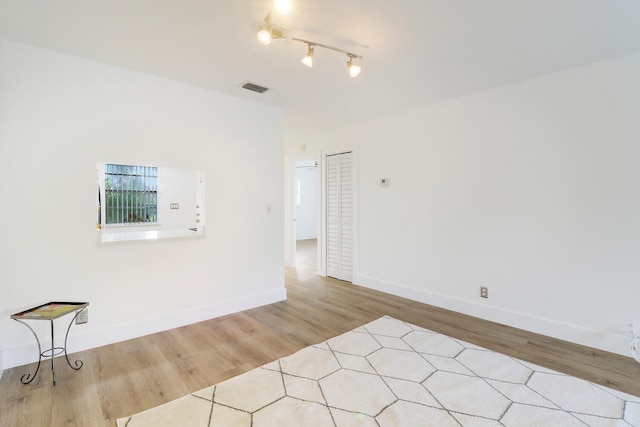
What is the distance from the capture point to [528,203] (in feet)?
9.89

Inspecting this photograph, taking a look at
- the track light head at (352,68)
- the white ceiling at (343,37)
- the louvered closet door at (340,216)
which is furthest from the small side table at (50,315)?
the louvered closet door at (340,216)

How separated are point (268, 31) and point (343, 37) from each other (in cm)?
58

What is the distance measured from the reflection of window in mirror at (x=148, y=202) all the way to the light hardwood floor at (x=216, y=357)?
100cm

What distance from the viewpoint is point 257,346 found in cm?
269

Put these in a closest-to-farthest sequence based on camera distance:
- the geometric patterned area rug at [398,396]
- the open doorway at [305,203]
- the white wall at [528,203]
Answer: the geometric patterned area rug at [398,396] → the white wall at [528,203] → the open doorway at [305,203]

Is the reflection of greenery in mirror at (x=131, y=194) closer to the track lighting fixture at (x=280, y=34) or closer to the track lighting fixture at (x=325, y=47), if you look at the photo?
the track lighting fixture at (x=280, y=34)

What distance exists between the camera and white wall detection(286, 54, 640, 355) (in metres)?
2.56

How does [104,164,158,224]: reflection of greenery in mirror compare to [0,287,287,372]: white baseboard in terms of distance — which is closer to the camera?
[0,287,287,372]: white baseboard

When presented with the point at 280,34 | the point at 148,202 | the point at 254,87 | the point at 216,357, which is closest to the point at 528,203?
the point at 280,34

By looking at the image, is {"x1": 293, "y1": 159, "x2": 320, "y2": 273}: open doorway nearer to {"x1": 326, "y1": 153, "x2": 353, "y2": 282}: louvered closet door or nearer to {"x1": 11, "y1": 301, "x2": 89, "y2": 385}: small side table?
{"x1": 326, "y1": 153, "x2": 353, "y2": 282}: louvered closet door

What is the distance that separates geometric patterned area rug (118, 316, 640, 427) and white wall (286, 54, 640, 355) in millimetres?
898

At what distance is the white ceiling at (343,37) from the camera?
1907mm

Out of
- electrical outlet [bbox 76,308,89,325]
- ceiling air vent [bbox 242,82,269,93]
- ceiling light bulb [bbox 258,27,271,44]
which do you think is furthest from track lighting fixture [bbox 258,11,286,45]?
A: electrical outlet [bbox 76,308,89,325]

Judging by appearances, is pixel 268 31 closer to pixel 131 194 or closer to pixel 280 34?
pixel 280 34
